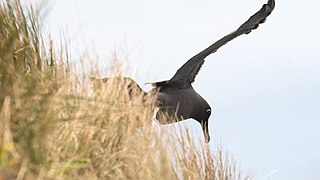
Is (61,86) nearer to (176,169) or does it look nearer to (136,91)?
(136,91)

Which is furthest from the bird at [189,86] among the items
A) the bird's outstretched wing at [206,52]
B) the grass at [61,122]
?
the grass at [61,122]

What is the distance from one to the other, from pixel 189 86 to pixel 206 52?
465 millimetres

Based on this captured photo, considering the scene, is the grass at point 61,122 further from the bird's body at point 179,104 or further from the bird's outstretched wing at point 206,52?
the bird's outstretched wing at point 206,52

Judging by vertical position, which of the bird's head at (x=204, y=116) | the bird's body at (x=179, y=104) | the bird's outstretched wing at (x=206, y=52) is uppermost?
the bird's outstretched wing at (x=206, y=52)

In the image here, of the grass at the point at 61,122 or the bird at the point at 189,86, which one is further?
the bird at the point at 189,86

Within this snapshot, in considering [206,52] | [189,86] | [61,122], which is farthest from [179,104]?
[61,122]

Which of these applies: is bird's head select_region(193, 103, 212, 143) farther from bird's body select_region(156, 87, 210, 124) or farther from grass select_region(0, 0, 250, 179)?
grass select_region(0, 0, 250, 179)

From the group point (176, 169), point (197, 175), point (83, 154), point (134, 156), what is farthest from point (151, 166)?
point (197, 175)

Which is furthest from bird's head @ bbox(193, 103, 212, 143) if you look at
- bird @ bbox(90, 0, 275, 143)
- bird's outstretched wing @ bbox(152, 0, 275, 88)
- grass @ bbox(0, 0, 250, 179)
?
grass @ bbox(0, 0, 250, 179)

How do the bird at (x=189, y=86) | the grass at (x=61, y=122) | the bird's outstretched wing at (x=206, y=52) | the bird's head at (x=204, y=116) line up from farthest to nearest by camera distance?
the bird's head at (x=204, y=116) → the bird's outstretched wing at (x=206, y=52) → the bird at (x=189, y=86) → the grass at (x=61, y=122)

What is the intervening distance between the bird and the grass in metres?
0.62

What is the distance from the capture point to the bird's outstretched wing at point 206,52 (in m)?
5.90

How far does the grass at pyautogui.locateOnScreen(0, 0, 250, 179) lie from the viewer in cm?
320

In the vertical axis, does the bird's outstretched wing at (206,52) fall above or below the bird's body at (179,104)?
above
